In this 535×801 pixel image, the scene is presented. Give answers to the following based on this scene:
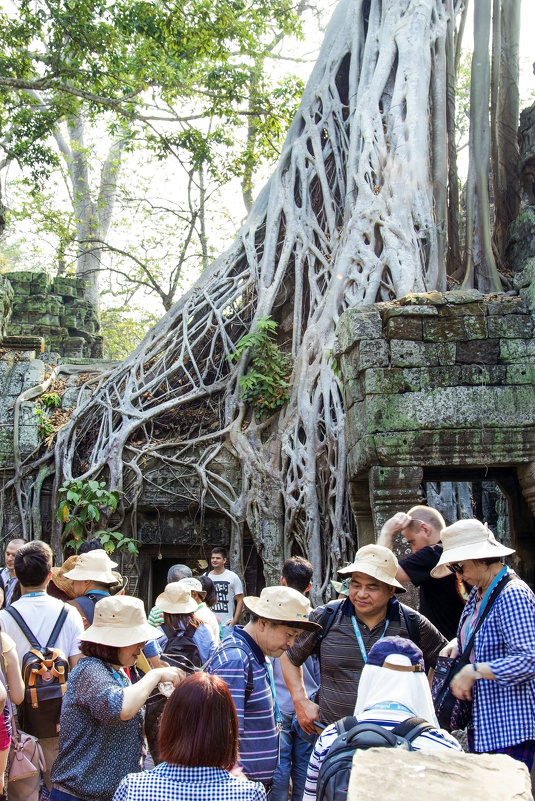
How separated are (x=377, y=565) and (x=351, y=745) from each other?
4.38 feet

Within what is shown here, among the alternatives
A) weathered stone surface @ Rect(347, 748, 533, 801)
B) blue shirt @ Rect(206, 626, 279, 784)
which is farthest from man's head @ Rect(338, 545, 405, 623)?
weathered stone surface @ Rect(347, 748, 533, 801)

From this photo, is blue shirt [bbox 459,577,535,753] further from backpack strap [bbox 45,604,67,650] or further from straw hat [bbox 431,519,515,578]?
backpack strap [bbox 45,604,67,650]

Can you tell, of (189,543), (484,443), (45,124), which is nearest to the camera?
(484,443)

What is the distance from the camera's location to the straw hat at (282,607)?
3.00 m

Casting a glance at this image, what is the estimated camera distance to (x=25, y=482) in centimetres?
938

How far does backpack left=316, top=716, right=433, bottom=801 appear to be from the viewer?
6.35ft

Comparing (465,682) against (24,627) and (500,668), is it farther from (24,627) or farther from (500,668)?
(24,627)

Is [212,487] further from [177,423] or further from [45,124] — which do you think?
[45,124]

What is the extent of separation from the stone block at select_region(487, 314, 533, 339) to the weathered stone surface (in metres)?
4.09

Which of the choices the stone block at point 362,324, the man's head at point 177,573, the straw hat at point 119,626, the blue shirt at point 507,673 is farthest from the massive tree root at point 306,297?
the straw hat at point 119,626

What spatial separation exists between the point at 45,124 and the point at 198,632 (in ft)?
27.2

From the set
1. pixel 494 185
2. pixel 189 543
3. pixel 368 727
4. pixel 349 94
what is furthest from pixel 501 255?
pixel 368 727

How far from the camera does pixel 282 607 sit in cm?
302

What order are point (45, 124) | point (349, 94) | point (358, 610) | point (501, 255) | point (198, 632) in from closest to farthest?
point (358, 610), point (198, 632), point (501, 255), point (349, 94), point (45, 124)
